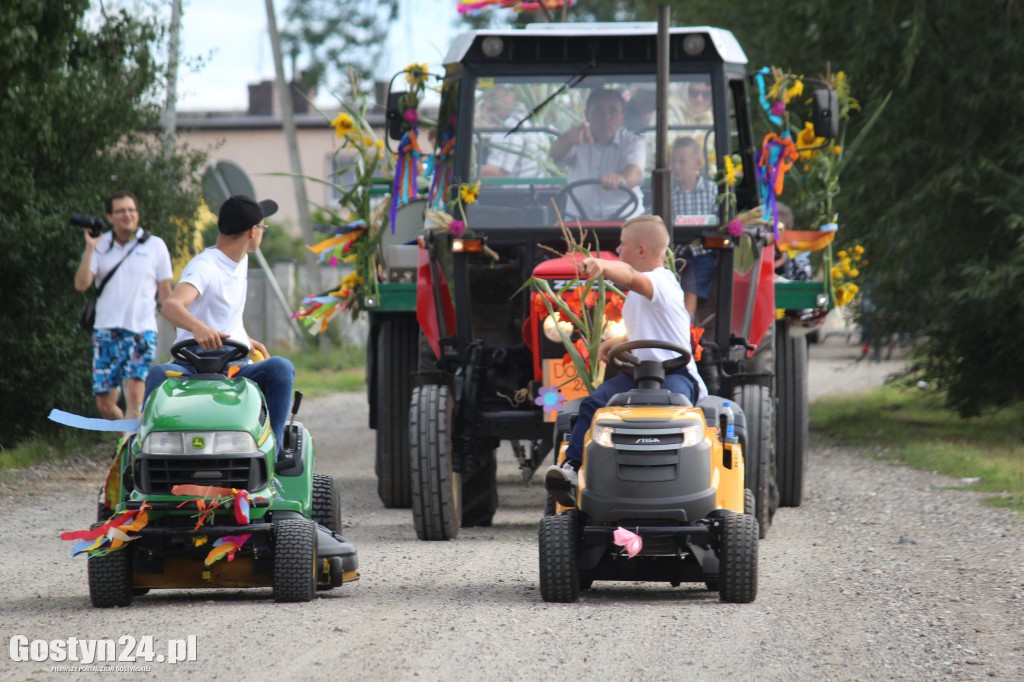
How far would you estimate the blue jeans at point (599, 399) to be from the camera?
7.93 m

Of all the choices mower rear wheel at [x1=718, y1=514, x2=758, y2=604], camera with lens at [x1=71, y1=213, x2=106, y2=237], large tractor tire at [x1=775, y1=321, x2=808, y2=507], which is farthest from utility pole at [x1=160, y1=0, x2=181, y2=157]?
mower rear wheel at [x1=718, y1=514, x2=758, y2=604]

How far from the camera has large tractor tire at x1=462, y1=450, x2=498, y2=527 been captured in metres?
10.3

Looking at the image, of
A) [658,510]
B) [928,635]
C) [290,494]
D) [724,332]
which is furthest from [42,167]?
[928,635]

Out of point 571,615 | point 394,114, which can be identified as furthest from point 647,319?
point 394,114

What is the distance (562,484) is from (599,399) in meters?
0.47

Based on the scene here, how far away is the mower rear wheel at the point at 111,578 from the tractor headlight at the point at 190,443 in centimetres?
45

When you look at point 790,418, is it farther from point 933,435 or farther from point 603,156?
point 933,435

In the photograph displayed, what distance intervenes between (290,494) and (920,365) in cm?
1151

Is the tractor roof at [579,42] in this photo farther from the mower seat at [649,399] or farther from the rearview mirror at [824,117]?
the mower seat at [649,399]

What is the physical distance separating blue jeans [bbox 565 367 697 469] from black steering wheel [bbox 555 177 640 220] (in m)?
2.28

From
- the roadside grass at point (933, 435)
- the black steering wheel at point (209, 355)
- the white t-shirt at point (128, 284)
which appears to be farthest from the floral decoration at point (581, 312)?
the white t-shirt at point (128, 284)

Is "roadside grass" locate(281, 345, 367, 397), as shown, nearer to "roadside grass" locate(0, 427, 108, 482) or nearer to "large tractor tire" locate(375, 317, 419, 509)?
"roadside grass" locate(0, 427, 108, 482)

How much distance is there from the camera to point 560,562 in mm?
7445

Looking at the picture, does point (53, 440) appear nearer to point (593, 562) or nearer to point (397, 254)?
point (397, 254)
